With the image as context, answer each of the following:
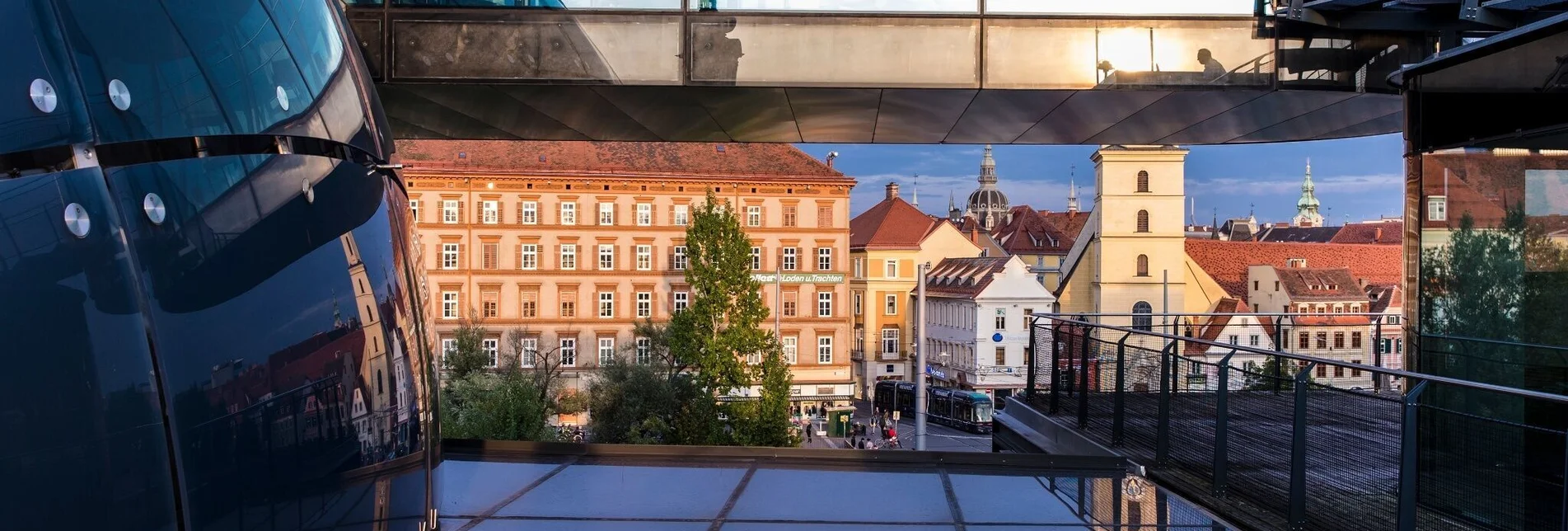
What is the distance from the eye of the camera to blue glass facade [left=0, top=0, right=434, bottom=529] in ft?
3.23

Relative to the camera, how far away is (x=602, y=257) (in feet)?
242

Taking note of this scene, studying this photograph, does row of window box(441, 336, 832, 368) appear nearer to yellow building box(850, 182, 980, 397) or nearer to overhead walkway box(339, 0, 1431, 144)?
yellow building box(850, 182, 980, 397)

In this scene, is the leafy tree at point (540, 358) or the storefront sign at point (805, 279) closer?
the leafy tree at point (540, 358)

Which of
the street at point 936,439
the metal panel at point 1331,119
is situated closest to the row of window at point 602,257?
the street at point 936,439

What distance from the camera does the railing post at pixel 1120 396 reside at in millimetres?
7883

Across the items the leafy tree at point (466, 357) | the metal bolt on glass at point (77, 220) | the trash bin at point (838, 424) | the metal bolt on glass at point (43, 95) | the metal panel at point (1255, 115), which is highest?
the metal panel at point (1255, 115)

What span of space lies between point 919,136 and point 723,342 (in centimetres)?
4771

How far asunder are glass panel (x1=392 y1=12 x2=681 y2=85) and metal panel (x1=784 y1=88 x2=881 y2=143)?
3.00 feet

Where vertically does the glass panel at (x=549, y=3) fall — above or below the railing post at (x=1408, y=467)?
above

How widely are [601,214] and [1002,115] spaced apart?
66.0 metres

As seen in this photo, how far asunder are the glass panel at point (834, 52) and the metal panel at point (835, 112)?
14cm

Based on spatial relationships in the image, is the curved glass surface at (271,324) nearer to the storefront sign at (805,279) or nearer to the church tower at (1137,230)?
the storefront sign at (805,279)

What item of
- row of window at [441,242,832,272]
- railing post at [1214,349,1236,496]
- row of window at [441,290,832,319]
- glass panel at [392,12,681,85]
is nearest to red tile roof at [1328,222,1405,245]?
row of window at [441,242,832,272]

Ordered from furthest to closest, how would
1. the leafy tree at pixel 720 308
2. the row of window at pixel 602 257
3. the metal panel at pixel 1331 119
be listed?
the row of window at pixel 602 257
the leafy tree at pixel 720 308
the metal panel at pixel 1331 119
